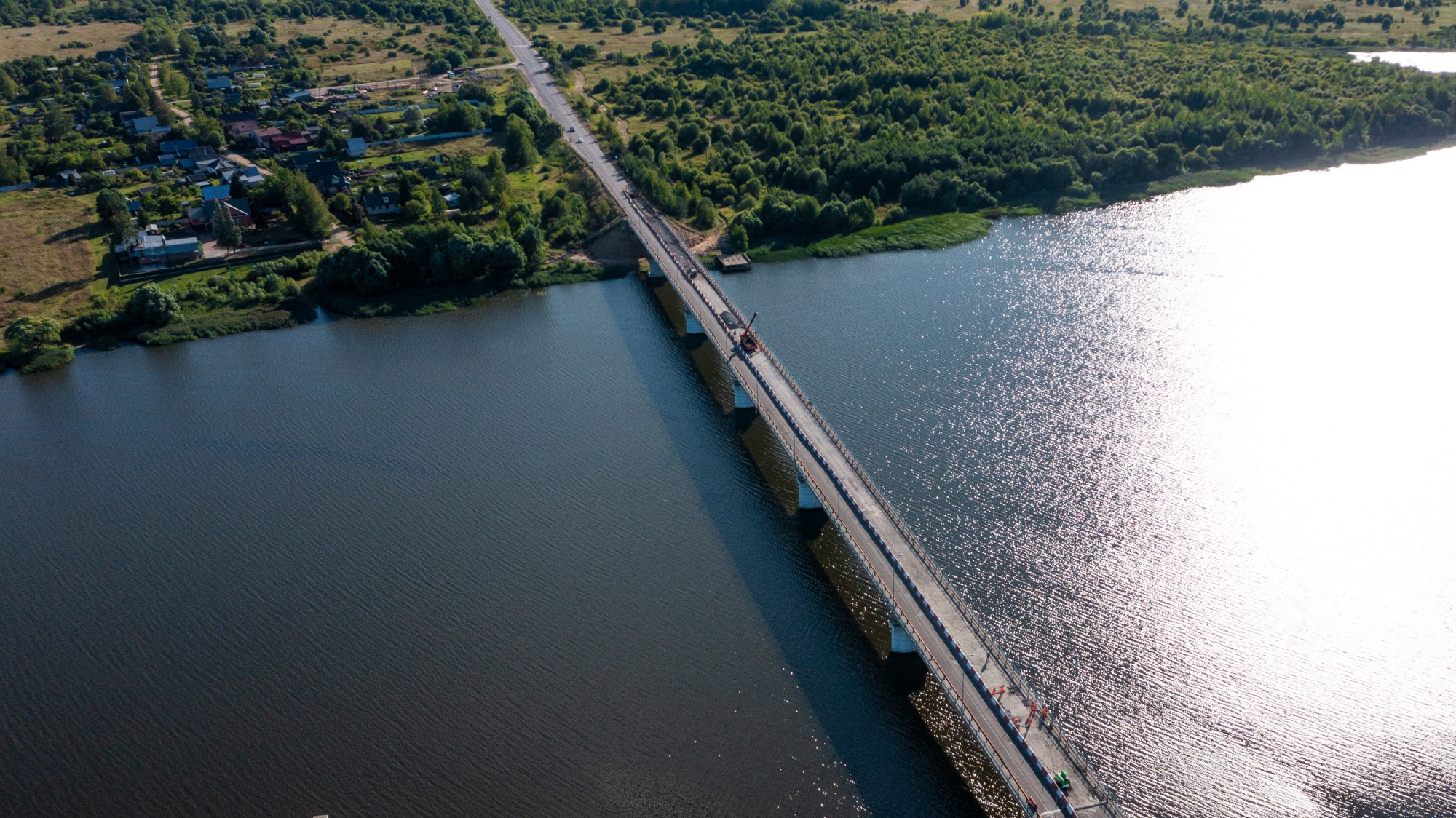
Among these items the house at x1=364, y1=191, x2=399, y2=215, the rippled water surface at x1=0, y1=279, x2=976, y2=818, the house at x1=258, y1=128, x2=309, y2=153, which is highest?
the house at x1=258, y1=128, x2=309, y2=153

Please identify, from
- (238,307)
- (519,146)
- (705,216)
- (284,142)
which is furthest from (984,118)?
(284,142)

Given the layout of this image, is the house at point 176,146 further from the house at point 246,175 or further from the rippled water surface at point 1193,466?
the rippled water surface at point 1193,466

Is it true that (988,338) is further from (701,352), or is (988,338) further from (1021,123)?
(1021,123)

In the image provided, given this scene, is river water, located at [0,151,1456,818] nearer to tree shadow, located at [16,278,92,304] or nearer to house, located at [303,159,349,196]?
tree shadow, located at [16,278,92,304]

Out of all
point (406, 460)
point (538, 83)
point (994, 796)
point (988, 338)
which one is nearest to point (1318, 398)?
point (988, 338)

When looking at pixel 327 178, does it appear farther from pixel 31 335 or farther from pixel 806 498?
pixel 806 498

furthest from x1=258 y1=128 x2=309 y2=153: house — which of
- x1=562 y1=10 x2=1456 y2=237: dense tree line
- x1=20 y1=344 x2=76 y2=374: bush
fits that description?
x1=20 y1=344 x2=76 y2=374: bush
